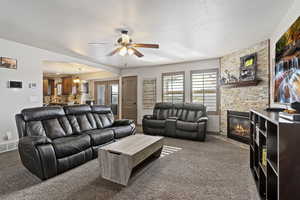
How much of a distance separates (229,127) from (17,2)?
17.8 ft

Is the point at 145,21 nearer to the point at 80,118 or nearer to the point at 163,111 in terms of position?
the point at 80,118

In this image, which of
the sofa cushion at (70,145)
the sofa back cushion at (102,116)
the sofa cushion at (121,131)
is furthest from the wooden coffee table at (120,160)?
the sofa back cushion at (102,116)

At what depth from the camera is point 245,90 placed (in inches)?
161

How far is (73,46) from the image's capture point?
154 inches

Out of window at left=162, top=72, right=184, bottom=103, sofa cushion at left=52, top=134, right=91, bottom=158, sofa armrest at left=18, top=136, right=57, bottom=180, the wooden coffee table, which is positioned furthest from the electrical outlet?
window at left=162, top=72, right=184, bottom=103

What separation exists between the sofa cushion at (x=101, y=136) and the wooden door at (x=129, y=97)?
3.47 metres

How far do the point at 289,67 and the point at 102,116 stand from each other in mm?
3842

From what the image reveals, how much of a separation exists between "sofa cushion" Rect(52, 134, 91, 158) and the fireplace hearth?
153 inches

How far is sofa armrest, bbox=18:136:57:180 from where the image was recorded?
6.77 ft

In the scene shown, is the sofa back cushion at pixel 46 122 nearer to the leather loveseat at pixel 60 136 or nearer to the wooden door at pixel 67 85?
the leather loveseat at pixel 60 136

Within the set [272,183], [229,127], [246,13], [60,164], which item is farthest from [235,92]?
[60,164]

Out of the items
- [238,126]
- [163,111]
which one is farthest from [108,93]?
[238,126]

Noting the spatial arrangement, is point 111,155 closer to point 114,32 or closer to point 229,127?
point 114,32

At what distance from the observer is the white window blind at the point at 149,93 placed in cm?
635
